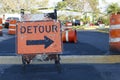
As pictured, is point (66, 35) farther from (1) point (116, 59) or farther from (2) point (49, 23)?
(2) point (49, 23)

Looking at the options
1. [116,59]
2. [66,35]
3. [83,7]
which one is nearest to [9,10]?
[83,7]

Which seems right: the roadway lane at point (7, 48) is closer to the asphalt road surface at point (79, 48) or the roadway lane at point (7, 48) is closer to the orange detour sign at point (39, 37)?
the asphalt road surface at point (79, 48)

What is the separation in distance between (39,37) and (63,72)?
1093 millimetres

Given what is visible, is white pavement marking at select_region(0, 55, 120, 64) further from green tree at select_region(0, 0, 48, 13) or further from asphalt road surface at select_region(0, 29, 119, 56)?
green tree at select_region(0, 0, 48, 13)

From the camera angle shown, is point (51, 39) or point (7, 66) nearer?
point (51, 39)

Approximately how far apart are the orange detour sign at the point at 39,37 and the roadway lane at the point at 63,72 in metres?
0.52

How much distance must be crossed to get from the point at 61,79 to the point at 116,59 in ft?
11.2

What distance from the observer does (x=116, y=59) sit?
12578 mm

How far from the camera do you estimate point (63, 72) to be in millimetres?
10484

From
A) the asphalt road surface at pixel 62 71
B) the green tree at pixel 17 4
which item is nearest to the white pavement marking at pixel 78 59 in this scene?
the asphalt road surface at pixel 62 71

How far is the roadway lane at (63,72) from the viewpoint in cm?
978

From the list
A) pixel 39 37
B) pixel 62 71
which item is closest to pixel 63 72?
pixel 62 71

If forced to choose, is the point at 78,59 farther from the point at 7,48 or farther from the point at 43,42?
the point at 7,48

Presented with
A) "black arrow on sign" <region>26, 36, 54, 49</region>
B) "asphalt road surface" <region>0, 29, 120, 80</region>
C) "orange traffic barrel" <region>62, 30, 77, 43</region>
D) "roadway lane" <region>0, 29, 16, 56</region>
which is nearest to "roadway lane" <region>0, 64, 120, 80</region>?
"asphalt road surface" <region>0, 29, 120, 80</region>
